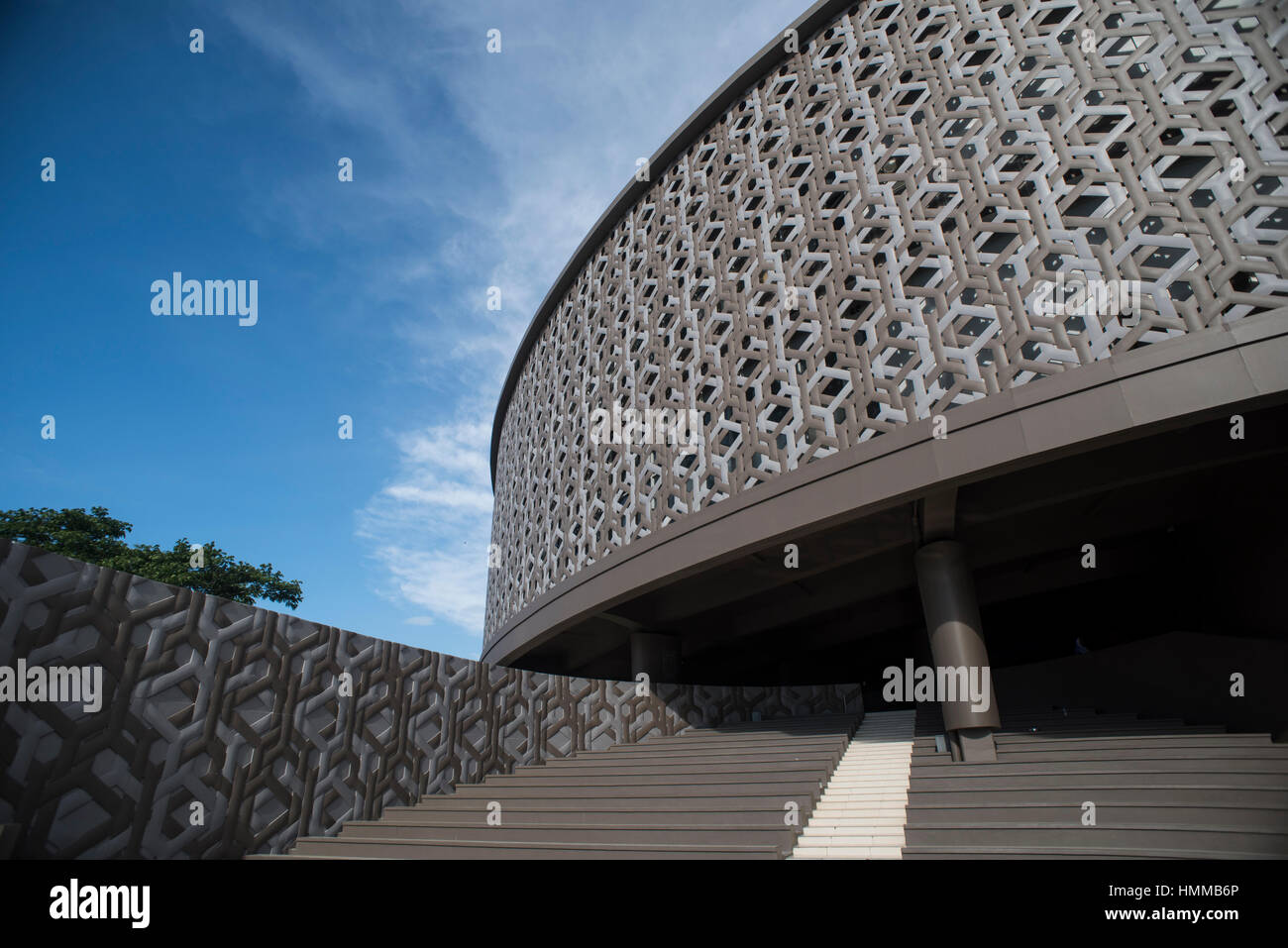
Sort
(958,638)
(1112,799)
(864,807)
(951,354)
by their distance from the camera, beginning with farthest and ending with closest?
(958,638)
(951,354)
(864,807)
(1112,799)

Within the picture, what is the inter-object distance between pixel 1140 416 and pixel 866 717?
414 inches

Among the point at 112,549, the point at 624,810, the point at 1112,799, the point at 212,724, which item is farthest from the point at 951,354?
the point at 112,549

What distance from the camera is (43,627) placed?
22.6 ft

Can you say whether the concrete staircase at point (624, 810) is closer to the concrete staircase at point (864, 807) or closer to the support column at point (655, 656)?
the concrete staircase at point (864, 807)

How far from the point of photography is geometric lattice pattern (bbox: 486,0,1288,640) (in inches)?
343

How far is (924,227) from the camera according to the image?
10.8 metres

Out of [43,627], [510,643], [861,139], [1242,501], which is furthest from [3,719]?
[1242,501]

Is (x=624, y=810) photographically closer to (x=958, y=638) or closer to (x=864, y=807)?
(x=864, y=807)

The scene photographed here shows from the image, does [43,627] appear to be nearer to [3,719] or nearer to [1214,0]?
[3,719]

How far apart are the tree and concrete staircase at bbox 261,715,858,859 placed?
59.7 feet

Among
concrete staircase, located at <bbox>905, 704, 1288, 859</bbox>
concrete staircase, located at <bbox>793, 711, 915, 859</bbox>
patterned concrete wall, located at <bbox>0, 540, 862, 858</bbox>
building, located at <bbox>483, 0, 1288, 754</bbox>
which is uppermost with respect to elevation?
building, located at <bbox>483, 0, 1288, 754</bbox>

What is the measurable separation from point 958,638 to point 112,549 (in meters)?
30.6

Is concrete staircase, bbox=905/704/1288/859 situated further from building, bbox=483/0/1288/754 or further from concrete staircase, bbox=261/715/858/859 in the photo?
concrete staircase, bbox=261/715/858/859

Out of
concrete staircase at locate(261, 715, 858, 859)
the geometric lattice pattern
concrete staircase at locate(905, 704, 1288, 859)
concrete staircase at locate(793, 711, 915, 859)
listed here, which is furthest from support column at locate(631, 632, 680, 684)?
concrete staircase at locate(905, 704, 1288, 859)
